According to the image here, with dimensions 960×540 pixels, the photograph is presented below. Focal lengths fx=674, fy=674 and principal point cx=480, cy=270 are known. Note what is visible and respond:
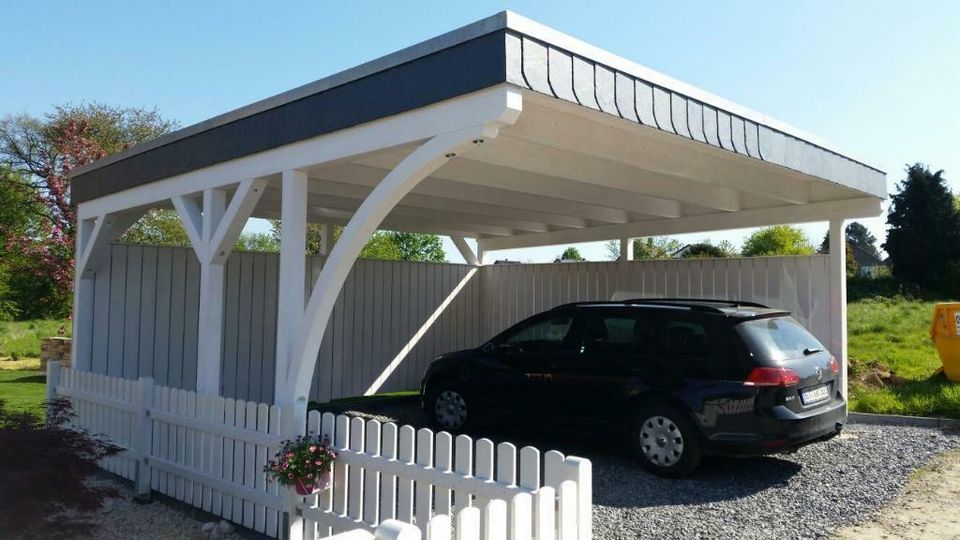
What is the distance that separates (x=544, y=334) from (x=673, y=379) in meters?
1.60

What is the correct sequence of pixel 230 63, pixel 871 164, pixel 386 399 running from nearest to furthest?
pixel 871 164
pixel 386 399
pixel 230 63

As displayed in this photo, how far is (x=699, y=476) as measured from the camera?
5.52 m

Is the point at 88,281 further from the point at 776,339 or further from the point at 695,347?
the point at 776,339

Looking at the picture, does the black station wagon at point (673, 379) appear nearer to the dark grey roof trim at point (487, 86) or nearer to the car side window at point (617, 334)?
the car side window at point (617, 334)

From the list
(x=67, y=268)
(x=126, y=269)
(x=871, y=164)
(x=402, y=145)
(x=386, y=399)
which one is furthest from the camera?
(x=67, y=268)

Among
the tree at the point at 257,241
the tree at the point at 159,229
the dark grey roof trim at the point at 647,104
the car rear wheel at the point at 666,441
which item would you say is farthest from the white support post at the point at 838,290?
the tree at the point at 257,241

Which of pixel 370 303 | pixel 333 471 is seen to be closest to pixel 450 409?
pixel 370 303

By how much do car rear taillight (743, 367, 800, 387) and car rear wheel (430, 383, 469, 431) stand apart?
10.1ft

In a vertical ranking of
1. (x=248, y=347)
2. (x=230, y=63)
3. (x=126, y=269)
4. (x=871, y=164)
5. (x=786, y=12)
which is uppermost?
(x=230, y=63)

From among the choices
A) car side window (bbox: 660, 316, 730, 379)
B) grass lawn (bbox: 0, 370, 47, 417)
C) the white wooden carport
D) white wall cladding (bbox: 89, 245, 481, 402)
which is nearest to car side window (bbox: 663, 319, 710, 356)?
car side window (bbox: 660, 316, 730, 379)

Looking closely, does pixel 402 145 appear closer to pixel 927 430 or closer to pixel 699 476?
pixel 699 476

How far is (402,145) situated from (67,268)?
13.1 meters

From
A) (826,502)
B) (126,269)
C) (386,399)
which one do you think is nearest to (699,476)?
(826,502)

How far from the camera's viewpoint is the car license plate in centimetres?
531
